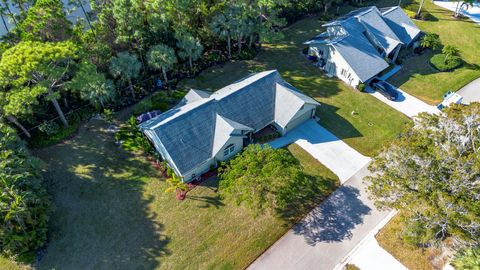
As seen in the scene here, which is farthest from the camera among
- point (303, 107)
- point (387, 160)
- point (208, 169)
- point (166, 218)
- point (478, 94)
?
point (478, 94)

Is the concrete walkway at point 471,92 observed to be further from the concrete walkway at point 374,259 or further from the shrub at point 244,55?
the shrub at point 244,55

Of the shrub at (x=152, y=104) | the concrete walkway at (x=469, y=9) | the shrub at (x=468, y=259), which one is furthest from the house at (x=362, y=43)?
the shrub at (x=468, y=259)

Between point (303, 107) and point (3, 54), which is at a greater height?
point (3, 54)

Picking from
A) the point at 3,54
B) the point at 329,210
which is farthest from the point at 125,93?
the point at 329,210

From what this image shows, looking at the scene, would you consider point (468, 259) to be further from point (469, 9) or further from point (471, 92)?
point (469, 9)

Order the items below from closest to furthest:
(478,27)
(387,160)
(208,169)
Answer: (387,160)
(208,169)
(478,27)

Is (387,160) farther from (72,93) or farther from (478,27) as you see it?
(478,27)

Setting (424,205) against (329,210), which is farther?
(329,210)
